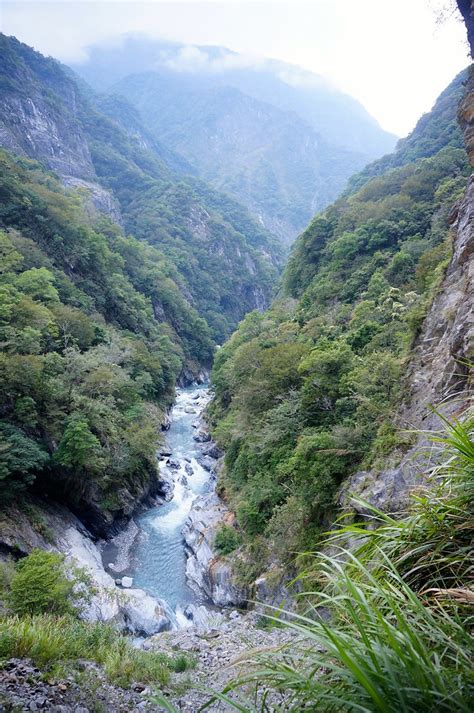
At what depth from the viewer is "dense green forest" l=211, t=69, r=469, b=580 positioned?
9852 millimetres

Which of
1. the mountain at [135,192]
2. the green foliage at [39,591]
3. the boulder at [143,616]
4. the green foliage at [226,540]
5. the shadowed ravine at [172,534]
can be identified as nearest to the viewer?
the green foliage at [39,591]

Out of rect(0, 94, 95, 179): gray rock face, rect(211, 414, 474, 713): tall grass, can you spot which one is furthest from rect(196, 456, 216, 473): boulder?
rect(0, 94, 95, 179): gray rock face

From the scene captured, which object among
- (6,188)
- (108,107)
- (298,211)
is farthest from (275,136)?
(6,188)

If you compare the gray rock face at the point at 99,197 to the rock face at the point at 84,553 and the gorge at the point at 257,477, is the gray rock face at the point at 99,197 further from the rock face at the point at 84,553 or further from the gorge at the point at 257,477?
the rock face at the point at 84,553

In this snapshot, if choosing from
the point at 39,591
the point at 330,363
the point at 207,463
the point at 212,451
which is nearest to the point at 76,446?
the point at 39,591

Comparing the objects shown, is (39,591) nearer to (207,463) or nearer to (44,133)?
(207,463)

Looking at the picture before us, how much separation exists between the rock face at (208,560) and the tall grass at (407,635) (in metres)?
11.3

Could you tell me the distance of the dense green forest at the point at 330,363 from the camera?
9.85 metres

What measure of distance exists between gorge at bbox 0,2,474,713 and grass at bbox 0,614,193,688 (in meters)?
0.04

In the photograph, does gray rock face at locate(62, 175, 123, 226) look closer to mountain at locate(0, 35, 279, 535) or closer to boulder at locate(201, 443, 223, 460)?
mountain at locate(0, 35, 279, 535)

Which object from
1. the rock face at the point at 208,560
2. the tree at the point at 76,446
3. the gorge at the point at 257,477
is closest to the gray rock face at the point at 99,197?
the gorge at the point at 257,477

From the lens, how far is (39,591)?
27.5 feet

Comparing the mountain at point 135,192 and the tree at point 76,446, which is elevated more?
the mountain at point 135,192

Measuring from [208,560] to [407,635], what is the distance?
14568 millimetres
